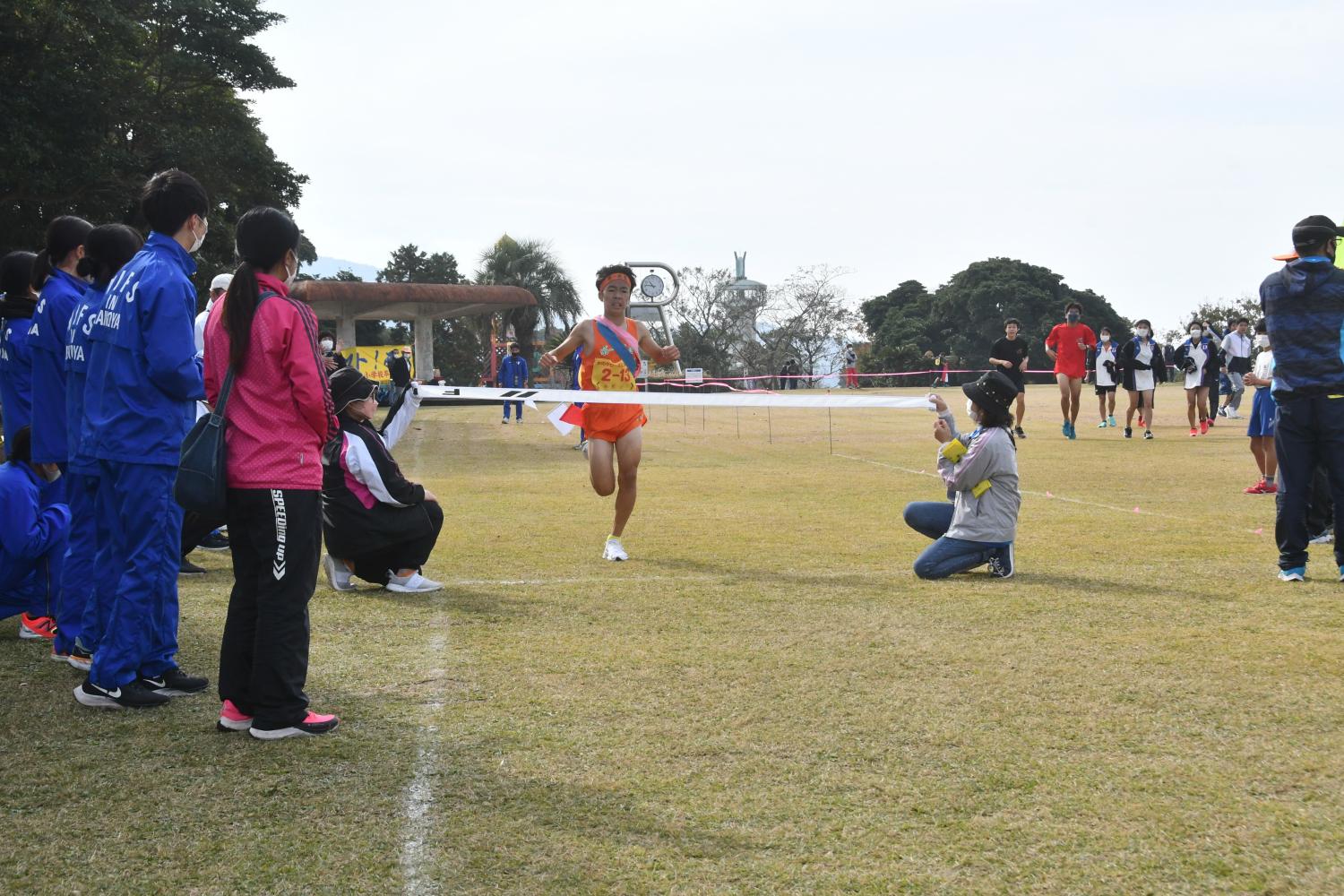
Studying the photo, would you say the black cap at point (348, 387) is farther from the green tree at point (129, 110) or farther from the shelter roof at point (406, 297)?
the shelter roof at point (406, 297)

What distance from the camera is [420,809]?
11.9 feet

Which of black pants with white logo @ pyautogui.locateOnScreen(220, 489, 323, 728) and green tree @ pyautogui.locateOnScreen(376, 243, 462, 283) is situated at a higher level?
green tree @ pyautogui.locateOnScreen(376, 243, 462, 283)

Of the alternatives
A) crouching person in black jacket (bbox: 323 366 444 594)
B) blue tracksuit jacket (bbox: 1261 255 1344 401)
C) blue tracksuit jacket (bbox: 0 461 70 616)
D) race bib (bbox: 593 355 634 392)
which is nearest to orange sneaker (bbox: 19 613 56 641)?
blue tracksuit jacket (bbox: 0 461 70 616)

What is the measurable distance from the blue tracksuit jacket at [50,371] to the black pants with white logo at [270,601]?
2.04 metres

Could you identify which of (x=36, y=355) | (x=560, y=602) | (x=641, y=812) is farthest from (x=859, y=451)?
(x=641, y=812)

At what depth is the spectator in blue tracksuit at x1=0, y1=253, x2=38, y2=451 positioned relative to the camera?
19.9 feet

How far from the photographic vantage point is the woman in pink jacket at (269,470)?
4.31 metres

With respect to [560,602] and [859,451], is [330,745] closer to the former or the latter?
[560,602]

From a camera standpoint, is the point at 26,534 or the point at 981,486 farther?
the point at 981,486

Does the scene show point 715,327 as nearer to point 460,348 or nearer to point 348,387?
point 460,348

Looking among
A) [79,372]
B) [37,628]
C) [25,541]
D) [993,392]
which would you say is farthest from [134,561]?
[993,392]

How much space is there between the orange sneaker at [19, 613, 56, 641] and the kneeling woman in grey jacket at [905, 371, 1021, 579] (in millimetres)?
4947

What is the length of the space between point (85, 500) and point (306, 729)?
5.45 ft

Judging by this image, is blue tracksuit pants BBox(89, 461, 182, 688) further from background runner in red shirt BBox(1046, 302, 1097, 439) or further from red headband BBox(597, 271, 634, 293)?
background runner in red shirt BBox(1046, 302, 1097, 439)
